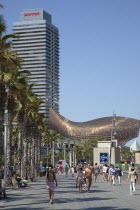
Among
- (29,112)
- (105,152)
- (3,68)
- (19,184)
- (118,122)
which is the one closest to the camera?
(3,68)

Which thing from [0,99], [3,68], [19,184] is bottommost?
[19,184]

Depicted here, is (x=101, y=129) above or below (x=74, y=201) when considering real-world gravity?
above

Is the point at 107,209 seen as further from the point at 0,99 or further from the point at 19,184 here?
the point at 19,184

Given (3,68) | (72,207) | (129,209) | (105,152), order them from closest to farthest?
(129,209), (72,207), (3,68), (105,152)

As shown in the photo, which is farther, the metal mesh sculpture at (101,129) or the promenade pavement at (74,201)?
the metal mesh sculpture at (101,129)

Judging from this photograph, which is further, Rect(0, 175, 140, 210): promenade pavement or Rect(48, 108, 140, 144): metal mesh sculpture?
Rect(48, 108, 140, 144): metal mesh sculpture

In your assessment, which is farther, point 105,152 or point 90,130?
point 90,130

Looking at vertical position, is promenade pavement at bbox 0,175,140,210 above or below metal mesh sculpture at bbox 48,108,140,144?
below

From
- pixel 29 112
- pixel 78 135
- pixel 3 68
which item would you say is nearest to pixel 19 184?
pixel 3 68

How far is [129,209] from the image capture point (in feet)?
50.5

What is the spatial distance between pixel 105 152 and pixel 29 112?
143 ft

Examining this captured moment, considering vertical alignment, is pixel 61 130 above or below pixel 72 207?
above

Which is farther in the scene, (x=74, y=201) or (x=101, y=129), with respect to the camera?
(x=101, y=129)

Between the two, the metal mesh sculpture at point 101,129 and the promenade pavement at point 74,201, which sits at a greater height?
the metal mesh sculpture at point 101,129
